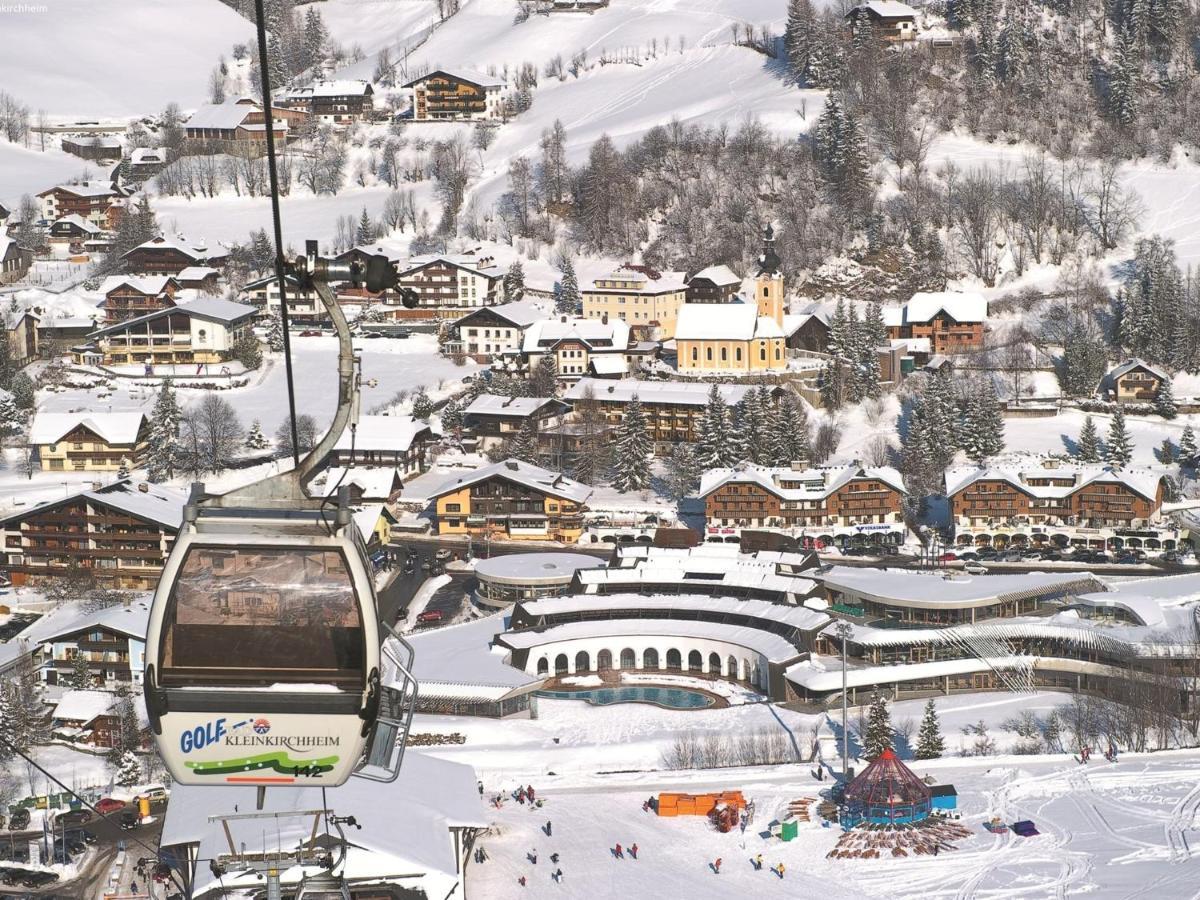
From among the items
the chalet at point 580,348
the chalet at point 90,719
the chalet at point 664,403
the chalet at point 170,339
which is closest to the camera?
the chalet at point 90,719

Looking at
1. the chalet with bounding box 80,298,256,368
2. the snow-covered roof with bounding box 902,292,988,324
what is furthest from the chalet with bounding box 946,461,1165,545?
the chalet with bounding box 80,298,256,368

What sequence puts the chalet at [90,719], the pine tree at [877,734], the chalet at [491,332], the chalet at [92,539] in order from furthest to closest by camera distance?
the chalet at [491,332]
the chalet at [92,539]
the chalet at [90,719]
the pine tree at [877,734]

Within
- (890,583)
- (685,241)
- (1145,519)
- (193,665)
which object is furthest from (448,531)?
(193,665)

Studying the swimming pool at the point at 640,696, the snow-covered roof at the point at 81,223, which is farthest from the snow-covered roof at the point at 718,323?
the snow-covered roof at the point at 81,223

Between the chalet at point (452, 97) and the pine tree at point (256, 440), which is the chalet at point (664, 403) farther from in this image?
the chalet at point (452, 97)

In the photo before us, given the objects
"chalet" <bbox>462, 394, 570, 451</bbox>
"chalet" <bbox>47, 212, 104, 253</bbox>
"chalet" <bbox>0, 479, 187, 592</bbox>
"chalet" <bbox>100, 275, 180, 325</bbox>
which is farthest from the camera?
"chalet" <bbox>47, 212, 104, 253</bbox>

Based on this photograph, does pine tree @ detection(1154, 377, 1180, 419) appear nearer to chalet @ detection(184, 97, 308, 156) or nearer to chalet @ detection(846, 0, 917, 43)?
chalet @ detection(846, 0, 917, 43)

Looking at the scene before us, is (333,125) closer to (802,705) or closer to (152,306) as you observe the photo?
(152,306)
